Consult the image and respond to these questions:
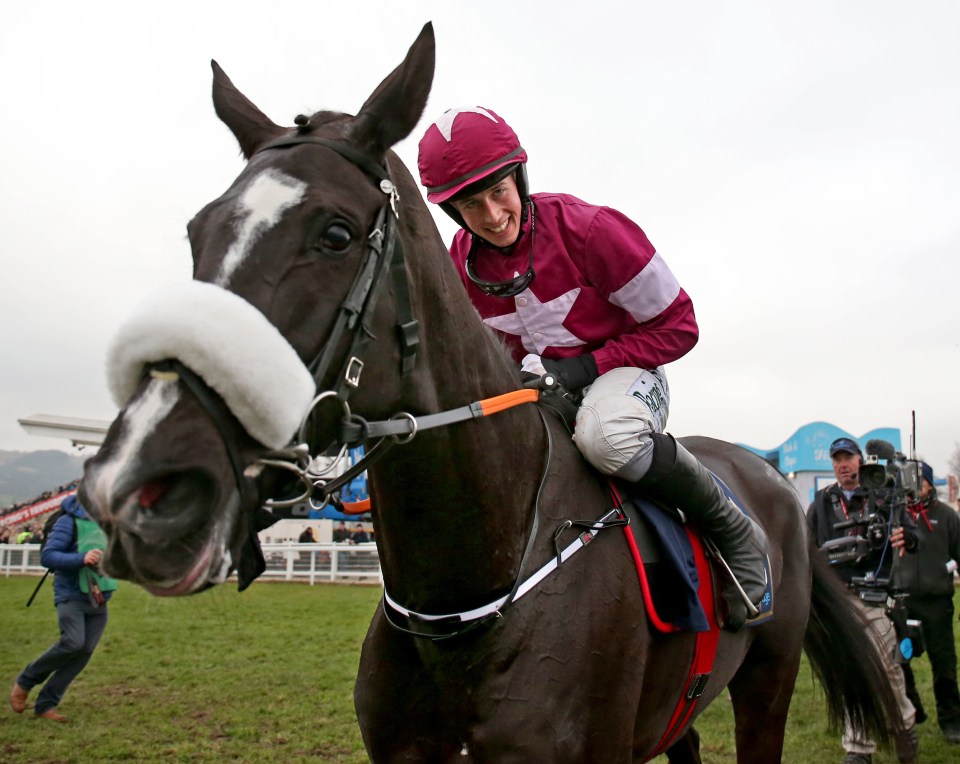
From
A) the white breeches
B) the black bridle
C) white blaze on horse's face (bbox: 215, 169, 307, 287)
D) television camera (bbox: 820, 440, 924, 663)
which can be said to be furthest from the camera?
television camera (bbox: 820, 440, 924, 663)

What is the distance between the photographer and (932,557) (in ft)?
28.1

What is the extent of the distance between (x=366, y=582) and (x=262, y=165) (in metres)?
19.0

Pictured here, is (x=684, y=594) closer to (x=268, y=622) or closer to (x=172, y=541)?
(x=172, y=541)

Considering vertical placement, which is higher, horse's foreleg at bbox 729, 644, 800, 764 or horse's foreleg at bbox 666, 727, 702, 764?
horse's foreleg at bbox 729, 644, 800, 764

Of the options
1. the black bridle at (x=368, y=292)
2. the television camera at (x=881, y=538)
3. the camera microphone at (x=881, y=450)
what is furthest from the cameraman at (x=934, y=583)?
the black bridle at (x=368, y=292)

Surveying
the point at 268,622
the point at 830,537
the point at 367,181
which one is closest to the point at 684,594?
the point at 367,181

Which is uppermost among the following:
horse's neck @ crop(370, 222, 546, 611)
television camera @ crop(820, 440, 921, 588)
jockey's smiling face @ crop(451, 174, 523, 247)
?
jockey's smiling face @ crop(451, 174, 523, 247)

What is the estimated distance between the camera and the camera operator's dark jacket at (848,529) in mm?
7973

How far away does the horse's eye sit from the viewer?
6.67 feet

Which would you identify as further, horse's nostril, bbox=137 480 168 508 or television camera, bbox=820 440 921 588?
television camera, bbox=820 440 921 588

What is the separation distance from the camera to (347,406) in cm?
205

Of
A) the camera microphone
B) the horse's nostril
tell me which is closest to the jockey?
the horse's nostril

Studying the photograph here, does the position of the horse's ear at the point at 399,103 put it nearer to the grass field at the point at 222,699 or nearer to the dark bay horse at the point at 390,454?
the dark bay horse at the point at 390,454

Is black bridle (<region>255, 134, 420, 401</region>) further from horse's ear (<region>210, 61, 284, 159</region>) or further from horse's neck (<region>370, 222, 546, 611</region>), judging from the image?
horse's ear (<region>210, 61, 284, 159</region>)
